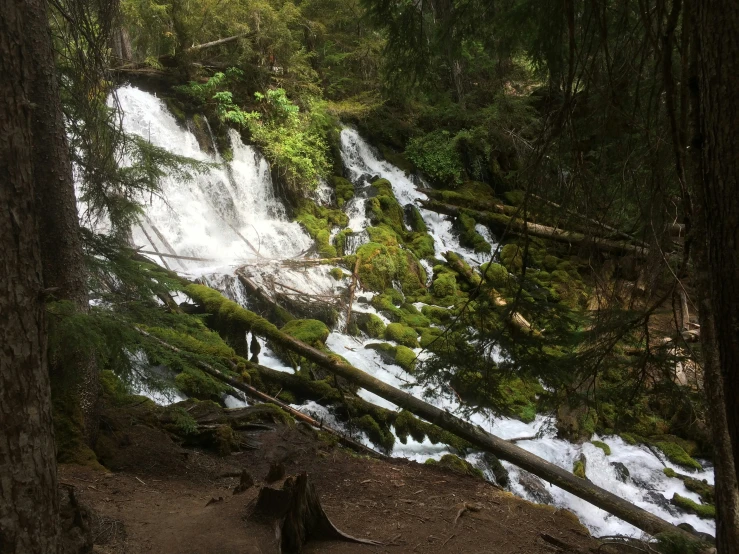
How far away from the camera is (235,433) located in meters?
6.45

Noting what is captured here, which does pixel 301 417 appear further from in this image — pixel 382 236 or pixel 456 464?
pixel 382 236

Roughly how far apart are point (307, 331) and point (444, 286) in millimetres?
6063

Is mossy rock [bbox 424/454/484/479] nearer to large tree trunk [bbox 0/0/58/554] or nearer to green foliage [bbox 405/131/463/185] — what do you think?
large tree trunk [bbox 0/0/58/554]

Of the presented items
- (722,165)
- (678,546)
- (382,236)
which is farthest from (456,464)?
(382,236)

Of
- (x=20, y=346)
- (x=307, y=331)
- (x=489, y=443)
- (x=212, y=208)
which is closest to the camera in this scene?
(x=20, y=346)

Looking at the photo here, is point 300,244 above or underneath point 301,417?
above

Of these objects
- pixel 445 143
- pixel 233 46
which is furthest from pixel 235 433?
pixel 445 143

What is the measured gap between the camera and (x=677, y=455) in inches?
360

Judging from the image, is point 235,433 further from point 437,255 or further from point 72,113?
point 437,255

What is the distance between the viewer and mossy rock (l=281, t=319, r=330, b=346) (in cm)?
880

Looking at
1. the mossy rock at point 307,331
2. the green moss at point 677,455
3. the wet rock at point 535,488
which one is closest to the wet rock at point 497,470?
the wet rock at point 535,488

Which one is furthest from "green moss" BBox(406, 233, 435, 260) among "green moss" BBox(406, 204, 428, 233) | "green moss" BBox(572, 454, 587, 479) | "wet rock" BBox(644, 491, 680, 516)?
"wet rock" BBox(644, 491, 680, 516)

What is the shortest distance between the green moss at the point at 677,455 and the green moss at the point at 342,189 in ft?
36.0

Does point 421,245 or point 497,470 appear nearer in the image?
point 497,470
